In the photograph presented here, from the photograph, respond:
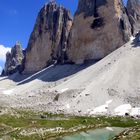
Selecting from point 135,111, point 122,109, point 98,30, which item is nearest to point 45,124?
point 135,111

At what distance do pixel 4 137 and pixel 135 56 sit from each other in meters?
99.2

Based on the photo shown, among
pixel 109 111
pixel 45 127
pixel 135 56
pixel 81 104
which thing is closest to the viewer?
pixel 45 127

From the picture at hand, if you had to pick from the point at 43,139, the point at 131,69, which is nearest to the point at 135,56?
the point at 131,69

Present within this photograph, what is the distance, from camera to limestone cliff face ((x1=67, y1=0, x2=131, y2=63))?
7264 inches

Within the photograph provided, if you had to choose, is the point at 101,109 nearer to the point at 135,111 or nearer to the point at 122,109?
the point at 122,109

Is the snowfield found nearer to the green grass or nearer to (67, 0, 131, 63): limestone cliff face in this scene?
(67, 0, 131, 63): limestone cliff face

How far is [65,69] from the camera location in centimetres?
18812

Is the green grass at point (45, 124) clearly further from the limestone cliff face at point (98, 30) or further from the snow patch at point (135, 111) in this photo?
the limestone cliff face at point (98, 30)

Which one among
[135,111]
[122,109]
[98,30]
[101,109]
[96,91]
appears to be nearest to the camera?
[135,111]

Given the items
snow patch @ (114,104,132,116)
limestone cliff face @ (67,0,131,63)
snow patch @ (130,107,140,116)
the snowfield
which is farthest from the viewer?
limestone cliff face @ (67,0,131,63)

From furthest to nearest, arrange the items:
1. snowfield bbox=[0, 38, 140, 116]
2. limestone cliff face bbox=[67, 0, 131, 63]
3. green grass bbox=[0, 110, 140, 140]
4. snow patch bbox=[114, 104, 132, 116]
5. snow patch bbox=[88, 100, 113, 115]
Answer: limestone cliff face bbox=[67, 0, 131, 63] → snowfield bbox=[0, 38, 140, 116] → snow patch bbox=[88, 100, 113, 115] → snow patch bbox=[114, 104, 132, 116] → green grass bbox=[0, 110, 140, 140]

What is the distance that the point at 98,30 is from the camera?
189m

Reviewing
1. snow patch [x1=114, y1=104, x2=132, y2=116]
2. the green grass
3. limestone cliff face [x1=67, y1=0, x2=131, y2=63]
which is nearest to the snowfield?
snow patch [x1=114, y1=104, x2=132, y2=116]

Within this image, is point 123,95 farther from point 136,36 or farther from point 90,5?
point 90,5
